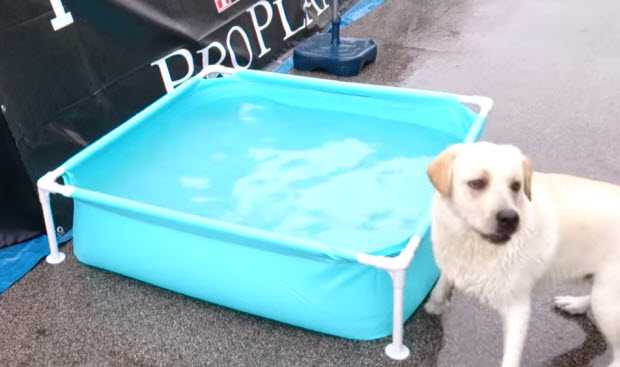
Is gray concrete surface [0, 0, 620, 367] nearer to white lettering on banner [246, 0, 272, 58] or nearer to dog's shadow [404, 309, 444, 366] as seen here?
dog's shadow [404, 309, 444, 366]

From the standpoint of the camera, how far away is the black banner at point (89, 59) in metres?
2.67

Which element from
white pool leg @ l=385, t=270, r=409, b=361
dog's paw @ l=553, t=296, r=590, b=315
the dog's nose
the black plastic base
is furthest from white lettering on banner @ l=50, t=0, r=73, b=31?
dog's paw @ l=553, t=296, r=590, b=315

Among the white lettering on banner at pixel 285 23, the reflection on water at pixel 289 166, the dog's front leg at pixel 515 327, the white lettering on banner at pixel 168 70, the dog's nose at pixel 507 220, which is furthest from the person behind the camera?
the white lettering on banner at pixel 285 23

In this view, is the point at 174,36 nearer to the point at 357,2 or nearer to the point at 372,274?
the point at 372,274

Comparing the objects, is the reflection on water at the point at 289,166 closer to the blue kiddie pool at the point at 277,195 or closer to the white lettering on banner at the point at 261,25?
the blue kiddie pool at the point at 277,195

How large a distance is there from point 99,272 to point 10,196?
0.51 metres

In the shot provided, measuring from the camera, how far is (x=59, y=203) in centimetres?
275

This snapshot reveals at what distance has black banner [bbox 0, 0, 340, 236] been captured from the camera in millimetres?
2672

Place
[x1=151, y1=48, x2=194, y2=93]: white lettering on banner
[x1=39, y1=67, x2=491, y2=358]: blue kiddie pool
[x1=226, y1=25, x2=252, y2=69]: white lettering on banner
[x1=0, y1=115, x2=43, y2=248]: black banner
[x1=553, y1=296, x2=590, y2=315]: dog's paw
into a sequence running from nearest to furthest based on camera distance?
[x1=39, y1=67, x2=491, y2=358]: blue kiddie pool
[x1=553, y1=296, x2=590, y2=315]: dog's paw
[x1=0, y1=115, x2=43, y2=248]: black banner
[x1=151, y1=48, x2=194, y2=93]: white lettering on banner
[x1=226, y1=25, x2=252, y2=69]: white lettering on banner

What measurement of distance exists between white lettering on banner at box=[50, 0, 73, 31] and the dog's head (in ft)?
6.17

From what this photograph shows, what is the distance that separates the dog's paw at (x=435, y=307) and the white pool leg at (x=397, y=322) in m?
0.19

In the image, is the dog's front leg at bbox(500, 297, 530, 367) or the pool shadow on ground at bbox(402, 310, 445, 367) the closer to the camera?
the dog's front leg at bbox(500, 297, 530, 367)

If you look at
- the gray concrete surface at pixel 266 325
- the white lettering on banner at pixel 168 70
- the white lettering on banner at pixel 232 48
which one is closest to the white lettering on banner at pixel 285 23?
the white lettering on banner at pixel 232 48

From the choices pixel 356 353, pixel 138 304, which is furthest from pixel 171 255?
pixel 356 353
